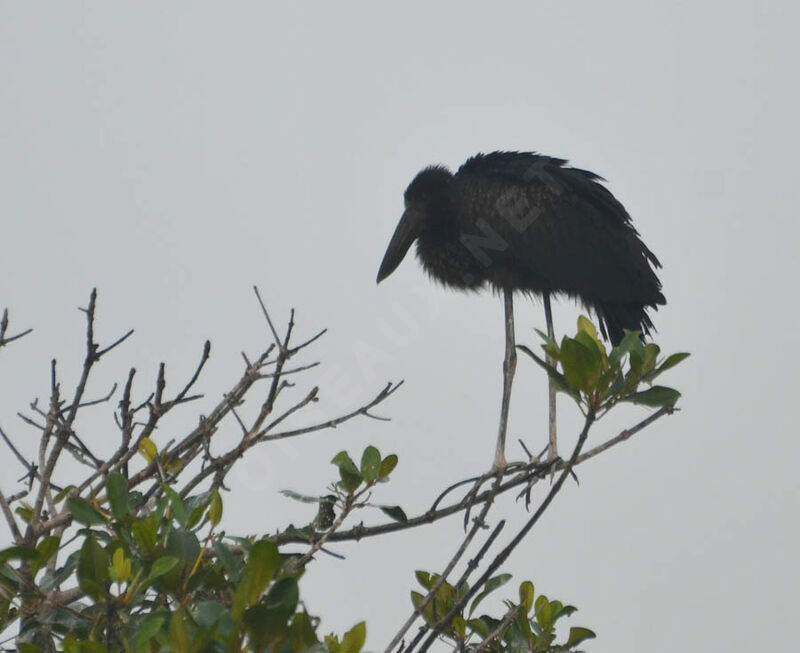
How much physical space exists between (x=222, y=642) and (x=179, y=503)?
2.16 ft

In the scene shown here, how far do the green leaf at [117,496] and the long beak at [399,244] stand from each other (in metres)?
5.02

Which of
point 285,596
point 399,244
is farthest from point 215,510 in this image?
point 399,244

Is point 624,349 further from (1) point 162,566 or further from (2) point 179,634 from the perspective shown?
(2) point 179,634

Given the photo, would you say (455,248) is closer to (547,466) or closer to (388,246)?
(388,246)

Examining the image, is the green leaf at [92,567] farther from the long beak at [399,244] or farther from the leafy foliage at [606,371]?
the long beak at [399,244]

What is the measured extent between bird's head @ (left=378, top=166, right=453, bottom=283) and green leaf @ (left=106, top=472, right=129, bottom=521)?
5.00 meters

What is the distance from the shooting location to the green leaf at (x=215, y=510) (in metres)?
2.76

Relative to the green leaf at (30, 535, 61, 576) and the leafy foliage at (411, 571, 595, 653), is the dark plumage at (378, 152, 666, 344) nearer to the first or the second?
the leafy foliage at (411, 571, 595, 653)

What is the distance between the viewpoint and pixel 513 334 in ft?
23.1

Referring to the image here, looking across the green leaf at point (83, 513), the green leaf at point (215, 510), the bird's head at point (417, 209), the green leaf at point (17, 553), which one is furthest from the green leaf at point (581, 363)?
the bird's head at point (417, 209)

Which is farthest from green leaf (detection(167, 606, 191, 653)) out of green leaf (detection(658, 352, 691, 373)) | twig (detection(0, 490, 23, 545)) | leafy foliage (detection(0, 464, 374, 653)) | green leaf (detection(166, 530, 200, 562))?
green leaf (detection(658, 352, 691, 373))

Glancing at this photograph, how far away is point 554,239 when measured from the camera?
22.5 feet

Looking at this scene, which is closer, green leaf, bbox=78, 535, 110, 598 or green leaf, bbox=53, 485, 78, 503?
green leaf, bbox=78, 535, 110, 598

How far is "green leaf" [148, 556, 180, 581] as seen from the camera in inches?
94.0
